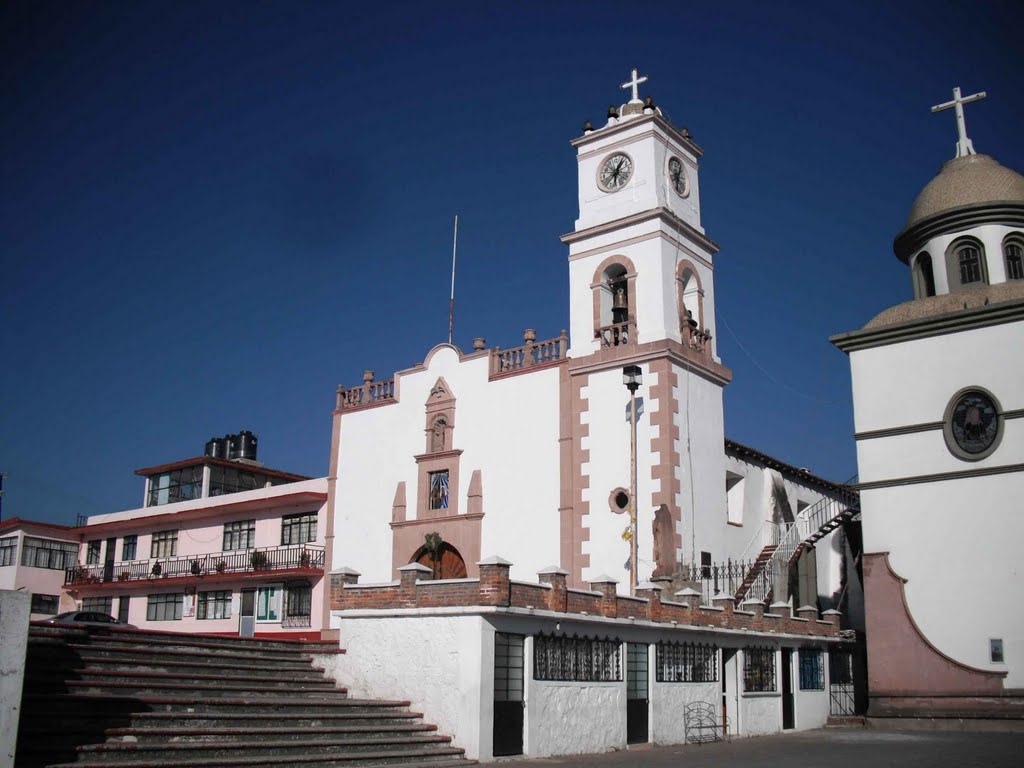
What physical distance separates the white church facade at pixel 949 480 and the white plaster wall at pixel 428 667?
40.3 feet

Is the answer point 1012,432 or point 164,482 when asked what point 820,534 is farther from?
A: point 164,482

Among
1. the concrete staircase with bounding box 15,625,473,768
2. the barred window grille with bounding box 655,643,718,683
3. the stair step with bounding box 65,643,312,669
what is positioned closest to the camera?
the concrete staircase with bounding box 15,625,473,768

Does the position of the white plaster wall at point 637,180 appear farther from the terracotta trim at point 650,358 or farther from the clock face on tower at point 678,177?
the terracotta trim at point 650,358

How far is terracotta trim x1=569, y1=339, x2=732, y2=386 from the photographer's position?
1061 inches

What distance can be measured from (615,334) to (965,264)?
924 centimetres

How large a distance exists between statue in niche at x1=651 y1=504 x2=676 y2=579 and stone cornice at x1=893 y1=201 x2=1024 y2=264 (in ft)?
33.9

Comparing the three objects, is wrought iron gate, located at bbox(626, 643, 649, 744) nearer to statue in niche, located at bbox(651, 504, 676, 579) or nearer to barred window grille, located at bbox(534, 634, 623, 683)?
barred window grille, located at bbox(534, 634, 623, 683)

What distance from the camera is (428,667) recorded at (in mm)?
17000

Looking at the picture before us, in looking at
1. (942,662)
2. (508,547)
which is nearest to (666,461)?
(508,547)

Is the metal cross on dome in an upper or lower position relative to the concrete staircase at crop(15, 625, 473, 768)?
upper

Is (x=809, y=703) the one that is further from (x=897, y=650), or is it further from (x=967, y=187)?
(x=967, y=187)

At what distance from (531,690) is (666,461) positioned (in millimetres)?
10033

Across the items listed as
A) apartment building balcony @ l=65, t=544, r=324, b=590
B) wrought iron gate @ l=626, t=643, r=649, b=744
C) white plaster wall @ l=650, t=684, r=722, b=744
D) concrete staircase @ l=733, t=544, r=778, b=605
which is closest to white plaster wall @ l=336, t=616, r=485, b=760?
wrought iron gate @ l=626, t=643, r=649, b=744

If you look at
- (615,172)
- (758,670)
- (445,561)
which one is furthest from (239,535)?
(758,670)
